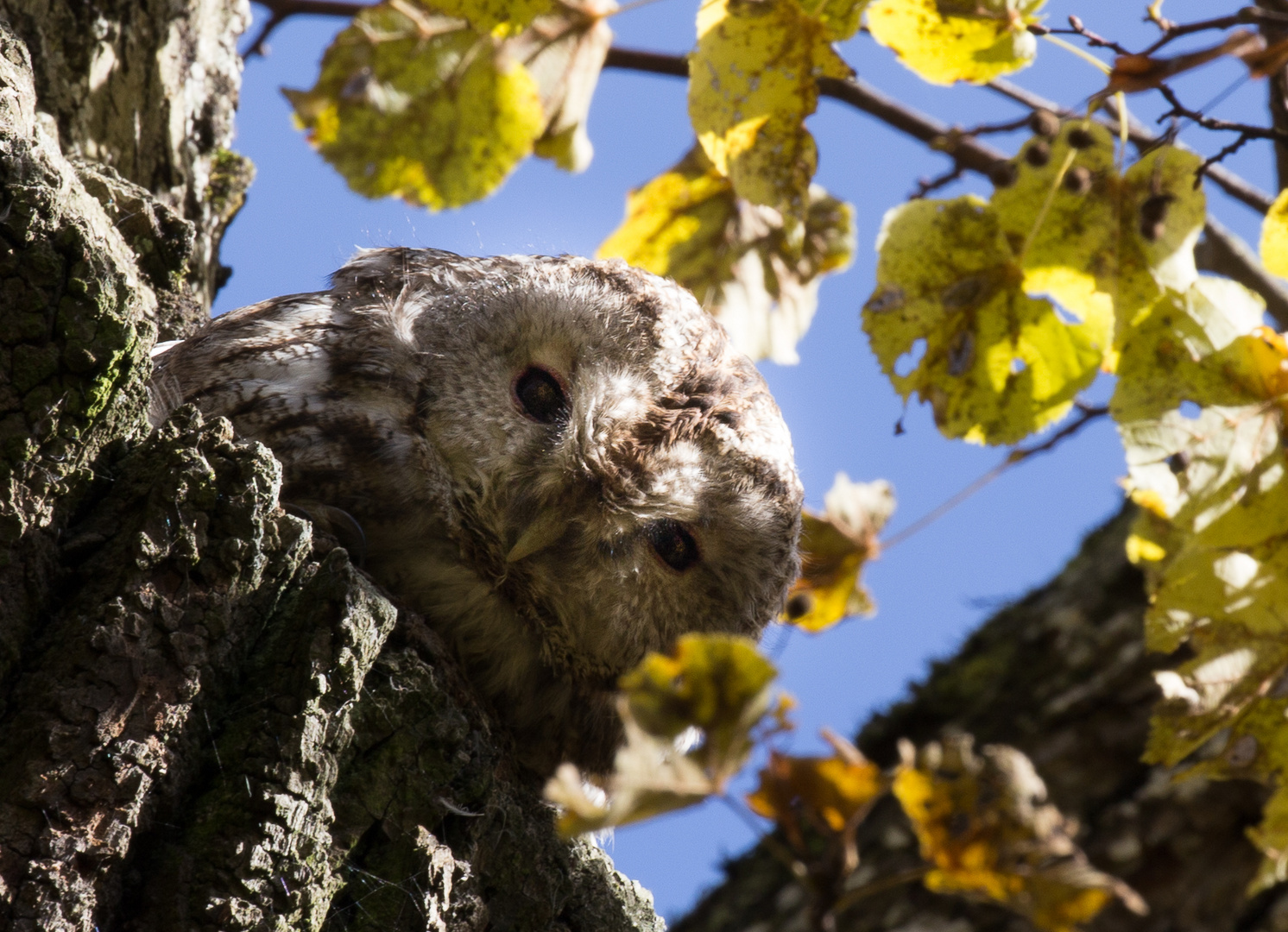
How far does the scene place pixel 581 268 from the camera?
2.24 meters

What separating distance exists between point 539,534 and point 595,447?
0.18 meters

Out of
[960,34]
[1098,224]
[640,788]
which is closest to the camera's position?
[640,788]

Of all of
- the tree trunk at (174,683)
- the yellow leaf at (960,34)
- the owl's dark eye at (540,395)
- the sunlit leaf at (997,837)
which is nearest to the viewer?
the sunlit leaf at (997,837)

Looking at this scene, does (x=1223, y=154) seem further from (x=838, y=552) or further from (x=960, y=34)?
(x=838, y=552)

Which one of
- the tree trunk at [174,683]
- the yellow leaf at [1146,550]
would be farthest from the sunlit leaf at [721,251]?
the tree trunk at [174,683]

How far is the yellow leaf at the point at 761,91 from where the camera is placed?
5.69 feet

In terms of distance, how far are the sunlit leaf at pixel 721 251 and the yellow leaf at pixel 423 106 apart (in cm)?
31

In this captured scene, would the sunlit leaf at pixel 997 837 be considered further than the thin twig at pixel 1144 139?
No

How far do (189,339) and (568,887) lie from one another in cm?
117

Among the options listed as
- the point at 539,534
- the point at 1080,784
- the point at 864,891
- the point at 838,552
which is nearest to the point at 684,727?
the point at 864,891

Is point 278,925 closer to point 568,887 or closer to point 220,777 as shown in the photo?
point 220,777

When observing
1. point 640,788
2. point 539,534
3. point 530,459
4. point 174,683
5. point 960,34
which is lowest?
point 640,788

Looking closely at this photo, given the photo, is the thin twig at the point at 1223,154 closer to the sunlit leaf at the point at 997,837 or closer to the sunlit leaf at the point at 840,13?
the sunlit leaf at the point at 840,13

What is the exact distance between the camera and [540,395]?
80.0 inches
